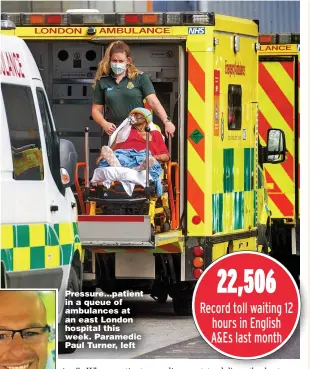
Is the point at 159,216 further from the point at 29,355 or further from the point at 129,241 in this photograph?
the point at 29,355

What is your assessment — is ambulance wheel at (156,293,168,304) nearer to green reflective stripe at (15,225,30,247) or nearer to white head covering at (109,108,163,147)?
white head covering at (109,108,163,147)

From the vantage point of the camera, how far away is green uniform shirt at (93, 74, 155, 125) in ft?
38.7

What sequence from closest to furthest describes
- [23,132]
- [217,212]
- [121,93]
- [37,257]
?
1. [37,257]
2. [23,132]
3. [121,93]
4. [217,212]

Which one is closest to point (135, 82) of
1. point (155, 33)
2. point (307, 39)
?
point (155, 33)

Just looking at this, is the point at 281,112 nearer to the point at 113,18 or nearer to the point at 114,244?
the point at 113,18

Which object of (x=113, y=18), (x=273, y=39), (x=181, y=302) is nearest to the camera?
(x=181, y=302)

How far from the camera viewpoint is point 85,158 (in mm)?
11945

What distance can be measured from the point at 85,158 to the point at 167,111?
0.79m

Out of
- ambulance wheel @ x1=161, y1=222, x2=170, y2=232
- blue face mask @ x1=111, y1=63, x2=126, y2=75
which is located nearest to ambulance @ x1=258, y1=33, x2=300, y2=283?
ambulance wheel @ x1=161, y1=222, x2=170, y2=232

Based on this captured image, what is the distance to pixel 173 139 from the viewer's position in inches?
482

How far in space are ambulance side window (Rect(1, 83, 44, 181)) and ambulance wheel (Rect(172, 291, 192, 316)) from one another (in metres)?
1.50

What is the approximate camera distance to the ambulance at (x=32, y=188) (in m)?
9.52

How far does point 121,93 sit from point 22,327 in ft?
8.75

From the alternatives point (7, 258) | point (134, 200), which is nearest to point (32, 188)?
point (7, 258)
